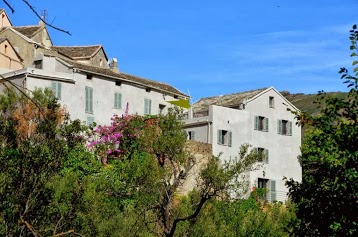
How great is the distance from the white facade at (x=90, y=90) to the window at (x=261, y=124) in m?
7.36

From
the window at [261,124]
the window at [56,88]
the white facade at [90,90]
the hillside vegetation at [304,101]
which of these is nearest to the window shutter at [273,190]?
the window at [261,124]

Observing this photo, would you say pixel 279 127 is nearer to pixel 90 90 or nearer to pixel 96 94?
pixel 96 94

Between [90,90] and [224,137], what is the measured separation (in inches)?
420

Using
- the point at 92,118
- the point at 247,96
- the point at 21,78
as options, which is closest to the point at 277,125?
the point at 247,96

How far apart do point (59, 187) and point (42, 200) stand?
14.7 feet

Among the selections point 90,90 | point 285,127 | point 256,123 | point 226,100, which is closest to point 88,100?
point 90,90

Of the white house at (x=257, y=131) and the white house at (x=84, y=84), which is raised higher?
the white house at (x=84, y=84)

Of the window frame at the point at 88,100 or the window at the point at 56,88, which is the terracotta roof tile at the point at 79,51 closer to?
the window frame at the point at 88,100

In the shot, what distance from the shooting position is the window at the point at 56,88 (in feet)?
173

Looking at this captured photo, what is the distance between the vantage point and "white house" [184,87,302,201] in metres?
57.4

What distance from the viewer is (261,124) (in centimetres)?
6072

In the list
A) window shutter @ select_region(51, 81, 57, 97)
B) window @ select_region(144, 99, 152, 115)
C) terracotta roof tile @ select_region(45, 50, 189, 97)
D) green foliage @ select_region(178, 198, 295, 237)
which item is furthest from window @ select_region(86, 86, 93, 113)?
green foliage @ select_region(178, 198, 295, 237)

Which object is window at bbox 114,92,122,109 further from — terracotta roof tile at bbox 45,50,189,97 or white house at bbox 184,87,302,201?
white house at bbox 184,87,302,201

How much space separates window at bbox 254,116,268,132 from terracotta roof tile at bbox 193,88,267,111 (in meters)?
1.93
